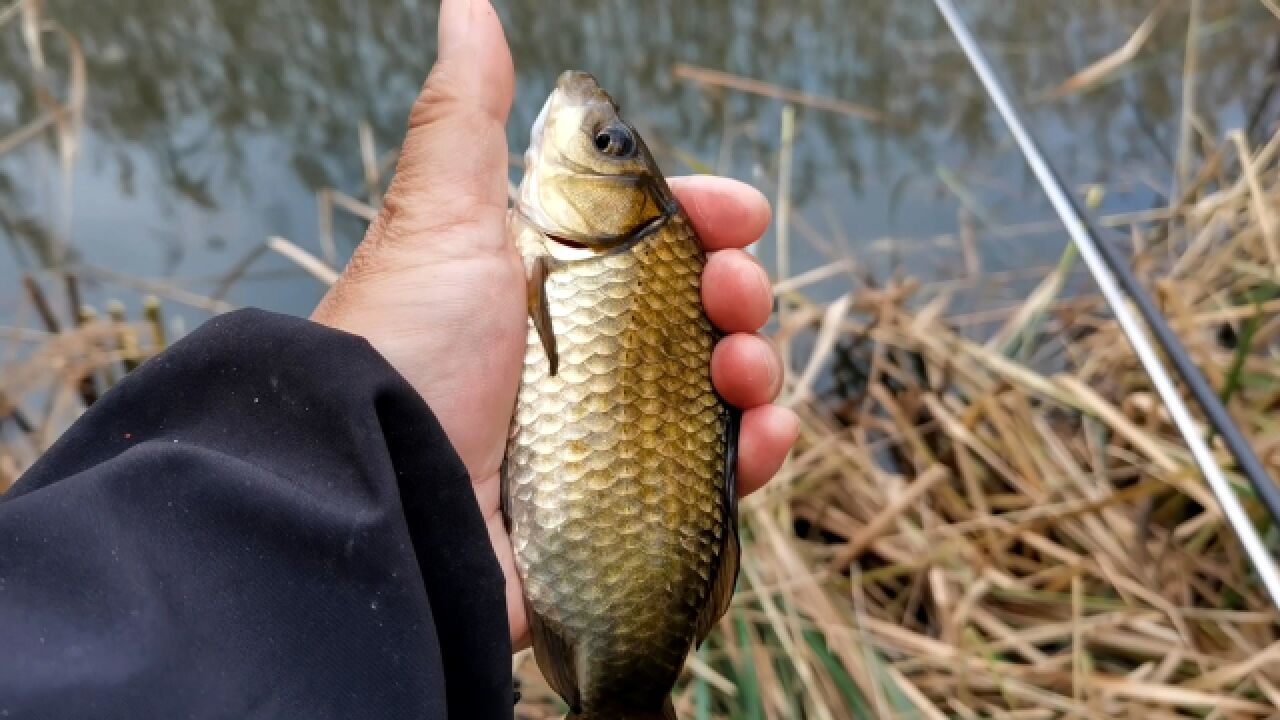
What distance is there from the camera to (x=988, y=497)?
8.65ft

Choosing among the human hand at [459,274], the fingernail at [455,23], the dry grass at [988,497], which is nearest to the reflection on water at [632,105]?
the dry grass at [988,497]

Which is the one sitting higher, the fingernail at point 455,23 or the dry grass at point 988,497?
the fingernail at point 455,23

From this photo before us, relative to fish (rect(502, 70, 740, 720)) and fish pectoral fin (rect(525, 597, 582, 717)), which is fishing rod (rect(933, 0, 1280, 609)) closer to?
fish (rect(502, 70, 740, 720))

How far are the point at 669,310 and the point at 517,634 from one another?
22.6 inches

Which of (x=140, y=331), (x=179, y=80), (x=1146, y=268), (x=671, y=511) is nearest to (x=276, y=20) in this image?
(x=179, y=80)

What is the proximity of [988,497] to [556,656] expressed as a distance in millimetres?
1641

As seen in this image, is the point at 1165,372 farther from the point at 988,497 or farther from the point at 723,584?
the point at 723,584

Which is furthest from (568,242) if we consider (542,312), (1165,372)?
(1165,372)

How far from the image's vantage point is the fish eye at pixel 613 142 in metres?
1.47

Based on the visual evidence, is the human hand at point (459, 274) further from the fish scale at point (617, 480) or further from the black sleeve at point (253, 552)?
→ the black sleeve at point (253, 552)

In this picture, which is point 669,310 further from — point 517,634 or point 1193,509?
point 1193,509

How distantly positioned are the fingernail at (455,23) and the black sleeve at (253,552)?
51 centimetres

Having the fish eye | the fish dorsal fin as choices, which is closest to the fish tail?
the fish dorsal fin

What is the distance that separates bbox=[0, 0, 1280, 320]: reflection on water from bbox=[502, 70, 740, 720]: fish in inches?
83.9
